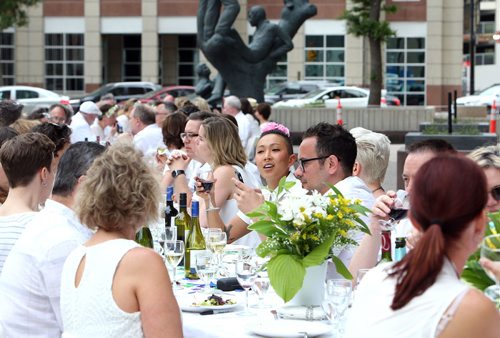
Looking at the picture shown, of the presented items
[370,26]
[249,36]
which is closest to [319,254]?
[370,26]

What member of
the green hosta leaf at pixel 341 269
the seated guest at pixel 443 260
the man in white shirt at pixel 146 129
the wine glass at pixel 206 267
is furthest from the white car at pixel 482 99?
the seated guest at pixel 443 260

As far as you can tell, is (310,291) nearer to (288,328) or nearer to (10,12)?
(288,328)

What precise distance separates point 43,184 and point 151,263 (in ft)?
6.02

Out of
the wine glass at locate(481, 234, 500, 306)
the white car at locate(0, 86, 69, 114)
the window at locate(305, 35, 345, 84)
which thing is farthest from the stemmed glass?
the window at locate(305, 35, 345, 84)

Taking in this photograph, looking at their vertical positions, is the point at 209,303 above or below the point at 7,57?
below

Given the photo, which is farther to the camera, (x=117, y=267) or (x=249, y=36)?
(x=249, y=36)

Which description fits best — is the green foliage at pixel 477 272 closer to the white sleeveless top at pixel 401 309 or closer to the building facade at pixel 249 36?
the white sleeveless top at pixel 401 309

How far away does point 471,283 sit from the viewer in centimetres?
359

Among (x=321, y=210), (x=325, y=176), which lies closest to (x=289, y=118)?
(x=325, y=176)

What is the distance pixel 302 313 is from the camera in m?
4.63

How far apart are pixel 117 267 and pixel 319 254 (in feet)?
3.60

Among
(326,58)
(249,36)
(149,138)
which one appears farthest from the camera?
(326,58)

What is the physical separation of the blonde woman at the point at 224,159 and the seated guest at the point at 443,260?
4772 mm

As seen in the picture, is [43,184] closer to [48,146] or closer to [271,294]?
[48,146]
